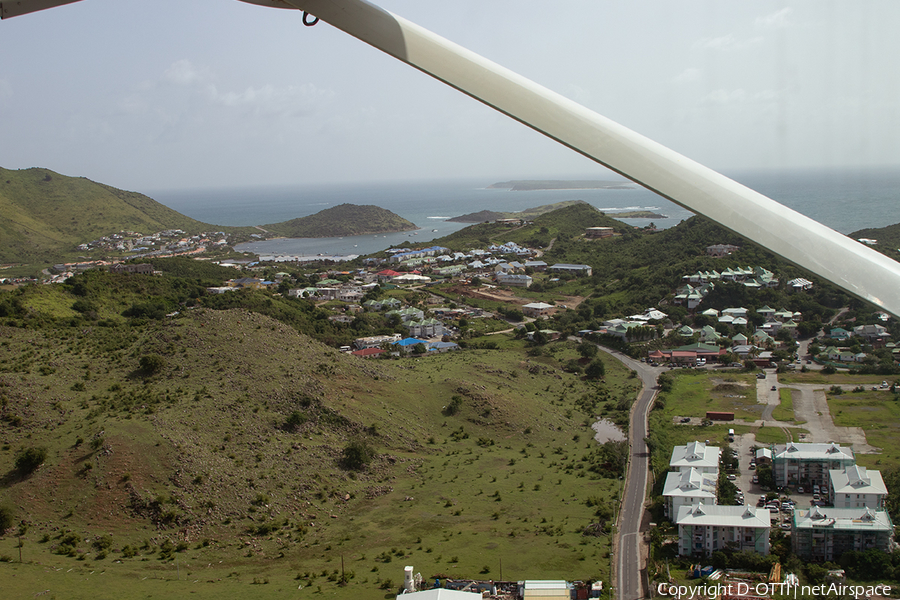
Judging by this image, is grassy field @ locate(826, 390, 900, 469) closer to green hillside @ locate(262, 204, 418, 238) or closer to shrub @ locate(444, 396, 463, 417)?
shrub @ locate(444, 396, 463, 417)

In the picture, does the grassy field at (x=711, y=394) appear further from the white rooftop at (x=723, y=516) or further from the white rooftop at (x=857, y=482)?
the white rooftop at (x=723, y=516)

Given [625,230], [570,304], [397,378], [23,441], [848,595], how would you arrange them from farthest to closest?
[625,230] → [570,304] → [397,378] → [23,441] → [848,595]

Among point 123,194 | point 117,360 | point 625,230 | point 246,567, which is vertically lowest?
point 246,567

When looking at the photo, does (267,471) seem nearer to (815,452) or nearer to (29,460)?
(29,460)

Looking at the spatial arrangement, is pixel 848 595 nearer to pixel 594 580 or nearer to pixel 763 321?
pixel 594 580

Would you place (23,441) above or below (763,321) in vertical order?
below

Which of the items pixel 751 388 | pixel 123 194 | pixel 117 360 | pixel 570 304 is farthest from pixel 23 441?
pixel 123 194

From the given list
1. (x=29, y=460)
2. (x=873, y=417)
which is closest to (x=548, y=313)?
(x=873, y=417)
